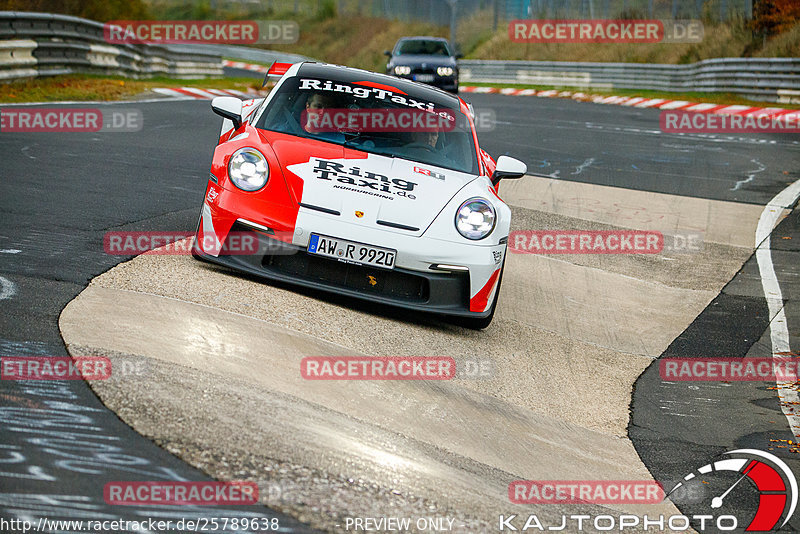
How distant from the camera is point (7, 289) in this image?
15.8 feet

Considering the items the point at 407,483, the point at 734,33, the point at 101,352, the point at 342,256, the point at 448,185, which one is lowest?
the point at 407,483

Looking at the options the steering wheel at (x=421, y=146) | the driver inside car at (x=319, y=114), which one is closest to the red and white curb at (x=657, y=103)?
the steering wheel at (x=421, y=146)

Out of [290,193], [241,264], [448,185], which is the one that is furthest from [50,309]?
[448,185]

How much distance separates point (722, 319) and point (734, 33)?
28.5 m

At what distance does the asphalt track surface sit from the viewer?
318cm

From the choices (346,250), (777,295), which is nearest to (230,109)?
(346,250)

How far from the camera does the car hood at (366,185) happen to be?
552 centimetres

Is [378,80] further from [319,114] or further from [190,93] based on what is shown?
[190,93]

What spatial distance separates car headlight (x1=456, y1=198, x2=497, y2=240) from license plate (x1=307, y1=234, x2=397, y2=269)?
0.56 m

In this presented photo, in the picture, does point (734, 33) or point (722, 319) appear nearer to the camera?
point (722, 319)

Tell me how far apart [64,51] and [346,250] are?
13816mm

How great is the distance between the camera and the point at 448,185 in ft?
19.6

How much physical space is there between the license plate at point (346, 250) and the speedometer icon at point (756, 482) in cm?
205

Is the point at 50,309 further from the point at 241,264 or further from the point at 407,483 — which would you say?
the point at 407,483
